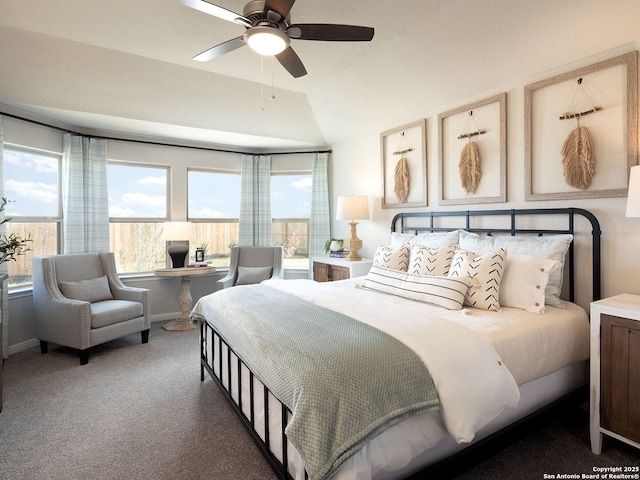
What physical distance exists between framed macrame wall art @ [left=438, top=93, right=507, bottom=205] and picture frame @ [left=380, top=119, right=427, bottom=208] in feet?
0.82

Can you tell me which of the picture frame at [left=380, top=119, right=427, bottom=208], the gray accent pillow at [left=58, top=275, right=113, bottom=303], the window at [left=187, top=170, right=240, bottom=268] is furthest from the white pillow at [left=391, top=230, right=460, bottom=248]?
the gray accent pillow at [left=58, top=275, right=113, bottom=303]

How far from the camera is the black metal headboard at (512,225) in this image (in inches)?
96.8

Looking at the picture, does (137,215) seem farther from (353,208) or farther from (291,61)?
(291,61)

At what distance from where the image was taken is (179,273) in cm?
438

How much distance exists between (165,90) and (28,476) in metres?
3.49

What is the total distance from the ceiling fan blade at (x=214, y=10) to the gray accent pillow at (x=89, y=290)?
324 centimetres

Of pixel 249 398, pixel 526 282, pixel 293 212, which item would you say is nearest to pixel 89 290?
pixel 249 398

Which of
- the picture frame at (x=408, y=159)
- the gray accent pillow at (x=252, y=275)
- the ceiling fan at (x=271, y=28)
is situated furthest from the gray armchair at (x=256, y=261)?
the ceiling fan at (x=271, y=28)

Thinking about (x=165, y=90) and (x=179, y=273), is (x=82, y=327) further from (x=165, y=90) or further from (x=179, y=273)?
(x=165, y=90)

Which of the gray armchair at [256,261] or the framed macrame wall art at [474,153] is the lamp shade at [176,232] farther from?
the framed macrame wall art at [474,153]

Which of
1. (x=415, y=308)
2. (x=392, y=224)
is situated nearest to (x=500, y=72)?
(x=392, y=224)

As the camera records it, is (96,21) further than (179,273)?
No

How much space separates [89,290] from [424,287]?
3605mm

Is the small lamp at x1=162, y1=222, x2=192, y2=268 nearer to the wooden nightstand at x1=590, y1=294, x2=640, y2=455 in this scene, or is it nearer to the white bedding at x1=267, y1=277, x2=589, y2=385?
the white bedding at x1=267, y1=277, x2=589, y2=385
